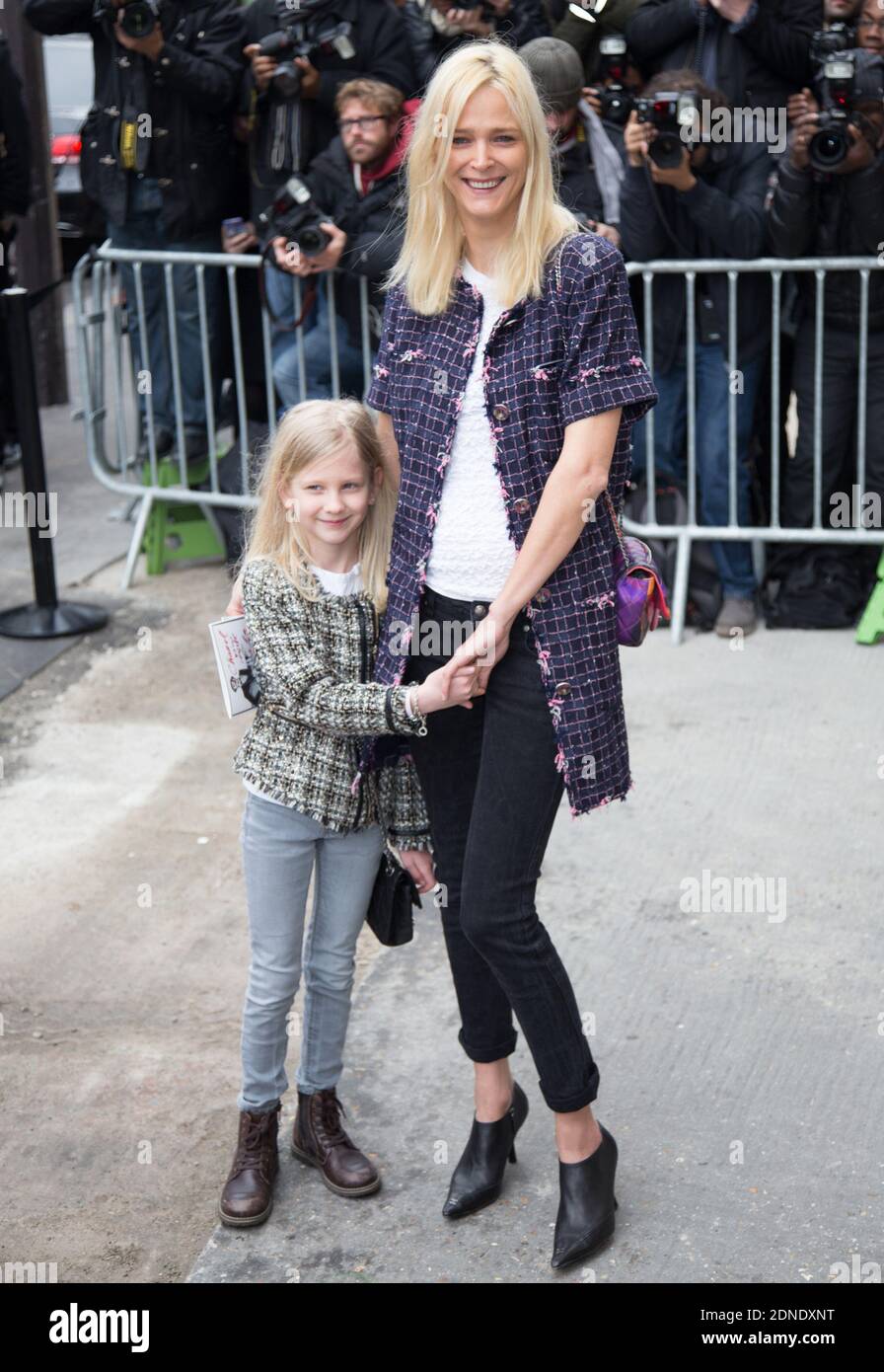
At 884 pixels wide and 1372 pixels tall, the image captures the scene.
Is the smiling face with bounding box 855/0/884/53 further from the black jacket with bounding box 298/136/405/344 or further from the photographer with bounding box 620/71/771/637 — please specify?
the black jacket with bounding box 298/136/405/344

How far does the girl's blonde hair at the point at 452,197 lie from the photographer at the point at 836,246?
3.27 m

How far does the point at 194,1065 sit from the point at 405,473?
5.04 ft

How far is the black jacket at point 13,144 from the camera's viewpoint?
8016 mm

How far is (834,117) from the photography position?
584 cm

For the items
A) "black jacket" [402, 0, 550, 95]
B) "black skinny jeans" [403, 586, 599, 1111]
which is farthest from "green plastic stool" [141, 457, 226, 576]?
"black skinny jeans" [403, 586, 599, 1111]

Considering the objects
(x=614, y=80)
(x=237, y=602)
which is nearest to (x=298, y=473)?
(x=237, y=602)

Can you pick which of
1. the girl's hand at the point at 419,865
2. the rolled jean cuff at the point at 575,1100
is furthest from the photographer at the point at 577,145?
the rolled jean cuff at the point at 575,1100

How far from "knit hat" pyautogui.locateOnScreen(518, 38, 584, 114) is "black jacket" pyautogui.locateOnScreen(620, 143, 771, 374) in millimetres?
341

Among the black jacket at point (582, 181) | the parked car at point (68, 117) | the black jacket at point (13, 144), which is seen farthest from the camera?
the parked car at point (68, 117)

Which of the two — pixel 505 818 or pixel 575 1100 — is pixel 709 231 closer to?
pixel 505 818

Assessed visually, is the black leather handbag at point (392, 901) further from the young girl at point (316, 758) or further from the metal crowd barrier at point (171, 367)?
the metal crowd barrier at point (171, 367)

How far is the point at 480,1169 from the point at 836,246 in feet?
13.4

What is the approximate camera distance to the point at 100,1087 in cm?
379

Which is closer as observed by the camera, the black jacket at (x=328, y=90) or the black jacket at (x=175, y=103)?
the black jacket at (x=328, y=90)
